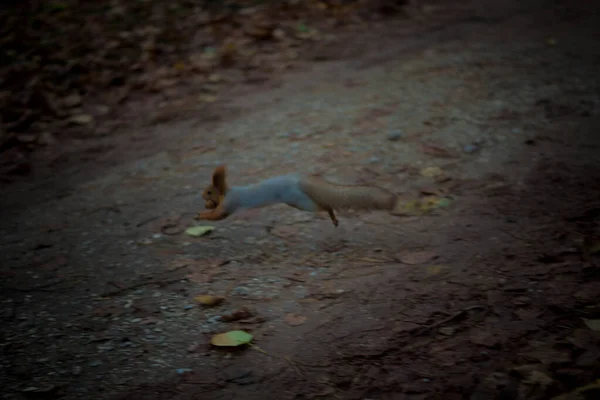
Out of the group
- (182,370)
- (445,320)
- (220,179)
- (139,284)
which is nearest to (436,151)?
(220,179)

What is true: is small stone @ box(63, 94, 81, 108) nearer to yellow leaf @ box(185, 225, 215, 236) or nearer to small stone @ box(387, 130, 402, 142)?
yellow leaf @ box(185, 225, 215, 236)

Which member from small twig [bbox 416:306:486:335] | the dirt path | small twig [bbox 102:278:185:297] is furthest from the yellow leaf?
small twig [bbox 416:306:486:335]

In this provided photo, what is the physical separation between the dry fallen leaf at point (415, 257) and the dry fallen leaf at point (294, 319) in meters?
0.55

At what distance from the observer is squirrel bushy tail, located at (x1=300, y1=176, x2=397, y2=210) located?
7.93 ft

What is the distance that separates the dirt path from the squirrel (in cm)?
21

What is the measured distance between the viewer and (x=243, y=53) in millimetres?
5465

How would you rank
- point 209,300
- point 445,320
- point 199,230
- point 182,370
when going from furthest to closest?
point 199,230 < point 209,300 < point 445,320 < point 182,370

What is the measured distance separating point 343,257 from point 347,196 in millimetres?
283

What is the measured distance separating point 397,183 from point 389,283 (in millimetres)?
910

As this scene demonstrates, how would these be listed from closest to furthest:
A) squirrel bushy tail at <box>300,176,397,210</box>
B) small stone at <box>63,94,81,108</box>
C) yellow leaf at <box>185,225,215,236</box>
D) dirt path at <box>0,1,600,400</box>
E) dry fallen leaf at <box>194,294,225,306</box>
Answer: dirt path at <box>0,1,600,400</box> → dry fallen leaf at <box>194,294,225,306</box> → squirrel bushy tail at <box>300,176,397,210</box> → yellow leaf at <box>185,225,215,236</box> → small stone at <box>63,94,81,108</box>

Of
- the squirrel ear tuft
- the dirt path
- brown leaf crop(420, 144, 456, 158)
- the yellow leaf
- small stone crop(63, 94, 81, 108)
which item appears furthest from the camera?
small stone crop(63, 94, 81, 108)

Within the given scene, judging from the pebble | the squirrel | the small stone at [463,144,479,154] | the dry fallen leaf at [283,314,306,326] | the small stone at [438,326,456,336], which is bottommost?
the small stone at [438,326,456,336]

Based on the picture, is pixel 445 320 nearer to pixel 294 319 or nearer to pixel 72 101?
pixel 294 319

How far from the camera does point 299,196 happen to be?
2.56 m
